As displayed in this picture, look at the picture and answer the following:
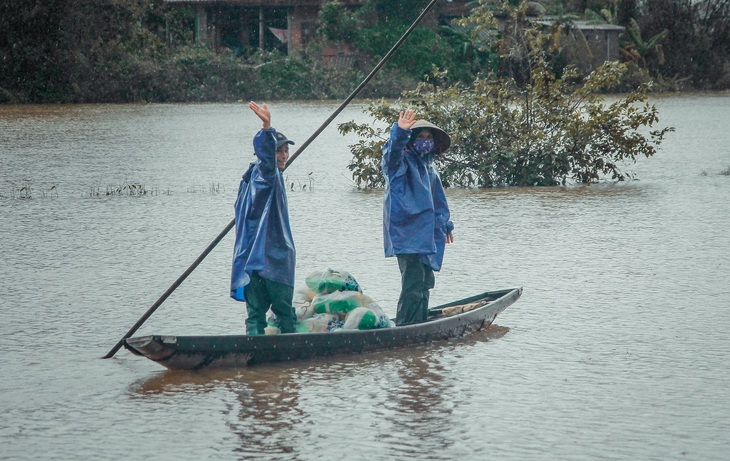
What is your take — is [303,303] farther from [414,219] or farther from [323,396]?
[323,396]

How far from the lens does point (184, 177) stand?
61.2 feet

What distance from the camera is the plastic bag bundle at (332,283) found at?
291 inches

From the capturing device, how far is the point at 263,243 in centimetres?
664

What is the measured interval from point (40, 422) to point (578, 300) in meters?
4.48

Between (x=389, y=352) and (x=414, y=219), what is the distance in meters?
0.91

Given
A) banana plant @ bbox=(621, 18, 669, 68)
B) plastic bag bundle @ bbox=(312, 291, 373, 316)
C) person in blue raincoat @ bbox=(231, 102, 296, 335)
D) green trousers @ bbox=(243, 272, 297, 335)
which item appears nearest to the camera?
person in blue raincoat @ bbox=(231, 102, 296, 335)

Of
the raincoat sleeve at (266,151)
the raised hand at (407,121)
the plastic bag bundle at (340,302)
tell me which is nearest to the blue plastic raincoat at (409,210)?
the raised hand at (407,121)

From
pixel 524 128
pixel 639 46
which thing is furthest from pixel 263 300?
pixel 639 46

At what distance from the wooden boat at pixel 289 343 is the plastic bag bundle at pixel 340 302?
348mm

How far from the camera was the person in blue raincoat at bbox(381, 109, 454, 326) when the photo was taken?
734 cm

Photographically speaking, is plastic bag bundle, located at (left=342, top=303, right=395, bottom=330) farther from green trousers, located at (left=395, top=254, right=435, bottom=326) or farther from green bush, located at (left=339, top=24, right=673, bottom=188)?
green bush, located at (left=339, top=24, right=673, bottom=188)

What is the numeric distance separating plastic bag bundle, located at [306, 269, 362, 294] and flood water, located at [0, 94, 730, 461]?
1.99ft

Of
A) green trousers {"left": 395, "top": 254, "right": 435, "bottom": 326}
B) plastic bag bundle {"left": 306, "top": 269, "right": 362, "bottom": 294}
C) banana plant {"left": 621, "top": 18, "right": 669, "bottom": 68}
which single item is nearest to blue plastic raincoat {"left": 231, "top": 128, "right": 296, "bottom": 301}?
plastic bag bundle {"left": 306, "top": 269, "right": 362, "bottom": 294}

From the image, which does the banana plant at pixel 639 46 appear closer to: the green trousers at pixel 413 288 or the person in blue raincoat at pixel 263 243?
the green trousers at pixel 413 288
